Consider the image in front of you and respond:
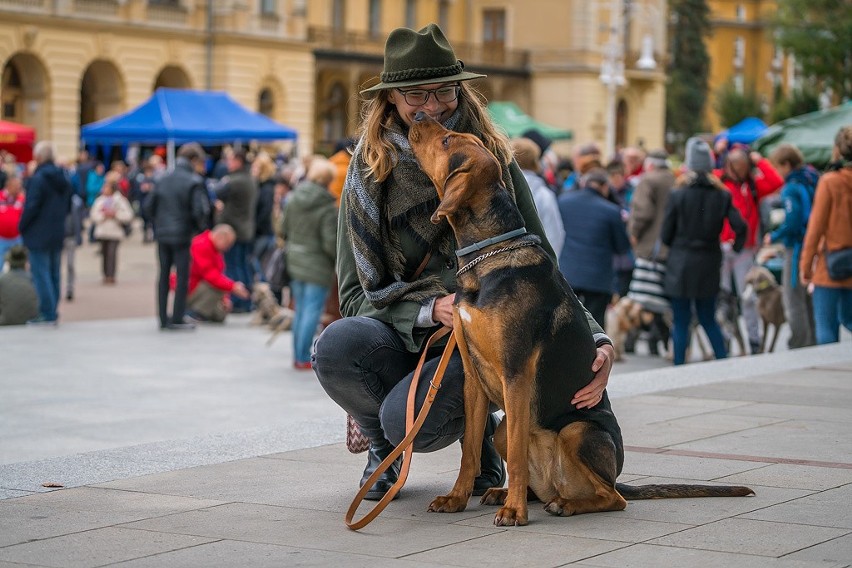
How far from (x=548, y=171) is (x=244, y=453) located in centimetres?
1193

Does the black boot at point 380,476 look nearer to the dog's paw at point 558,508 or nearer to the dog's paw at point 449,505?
the dog's paw at point 449,505

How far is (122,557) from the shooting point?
480 cm

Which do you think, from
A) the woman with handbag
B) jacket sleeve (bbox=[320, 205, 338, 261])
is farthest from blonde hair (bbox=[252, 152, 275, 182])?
the woman with handbag

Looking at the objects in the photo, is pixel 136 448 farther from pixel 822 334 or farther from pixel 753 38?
pixel 753 38

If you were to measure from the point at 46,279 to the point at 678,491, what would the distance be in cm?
1239

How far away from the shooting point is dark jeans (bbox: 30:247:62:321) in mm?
16781

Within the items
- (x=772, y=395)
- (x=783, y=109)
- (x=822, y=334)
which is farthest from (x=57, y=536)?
(x=783, y=109)

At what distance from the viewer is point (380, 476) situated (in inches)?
231

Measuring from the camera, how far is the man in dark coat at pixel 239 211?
19.3m

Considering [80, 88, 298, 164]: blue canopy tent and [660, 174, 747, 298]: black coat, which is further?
[80, 88, 298, 164]: blue canopy tent

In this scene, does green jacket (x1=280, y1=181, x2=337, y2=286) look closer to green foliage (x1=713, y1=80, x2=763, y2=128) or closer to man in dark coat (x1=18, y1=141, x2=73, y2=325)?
man in dark coat (x1=18, y1=141, x2=73, y2=325)

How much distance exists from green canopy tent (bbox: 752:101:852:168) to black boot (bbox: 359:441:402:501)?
42.9 ft

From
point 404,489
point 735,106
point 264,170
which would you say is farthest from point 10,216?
point 735,106

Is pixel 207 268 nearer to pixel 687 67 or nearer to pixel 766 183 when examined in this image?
pixel 766 183
